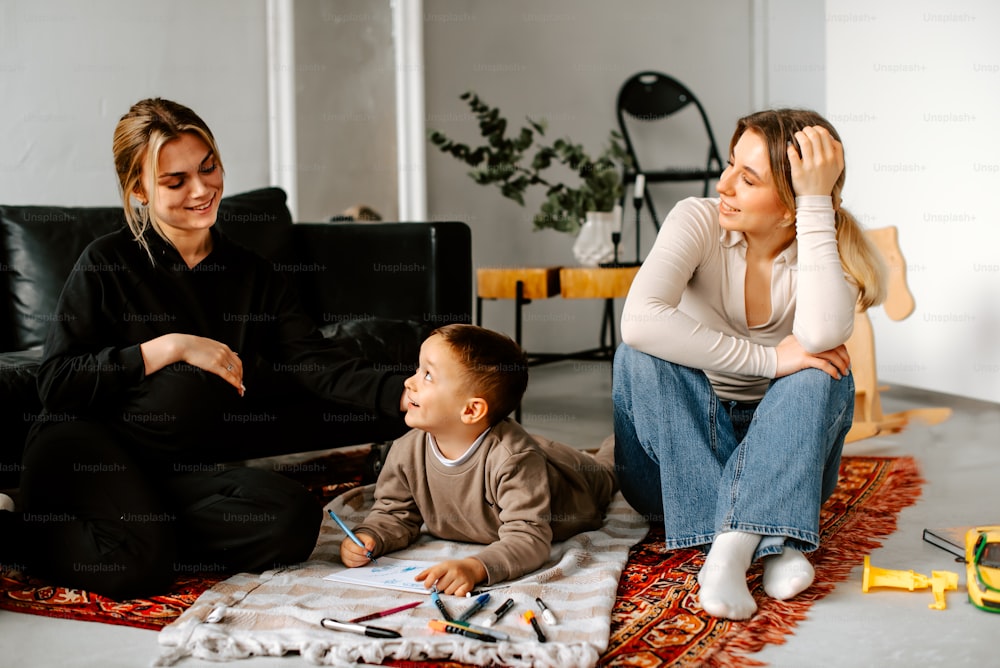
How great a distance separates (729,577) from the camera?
58.0 inches

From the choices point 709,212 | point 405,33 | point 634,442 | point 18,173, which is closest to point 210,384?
point 634,442

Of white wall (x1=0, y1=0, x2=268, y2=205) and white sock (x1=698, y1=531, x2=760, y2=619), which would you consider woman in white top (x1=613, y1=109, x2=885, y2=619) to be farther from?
white wall (x1=0, y1=0, x2=268, y2=205)

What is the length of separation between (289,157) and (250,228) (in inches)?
37.6

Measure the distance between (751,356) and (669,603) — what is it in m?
0.43

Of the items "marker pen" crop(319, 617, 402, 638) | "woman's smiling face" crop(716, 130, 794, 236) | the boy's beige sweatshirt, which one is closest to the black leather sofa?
the boy's beige sweatshirt

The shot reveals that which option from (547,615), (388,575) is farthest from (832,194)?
(388,575)

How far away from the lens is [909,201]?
344 centimetres

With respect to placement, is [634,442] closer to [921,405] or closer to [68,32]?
[921,405]

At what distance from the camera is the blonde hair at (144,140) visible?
1671 millimetres

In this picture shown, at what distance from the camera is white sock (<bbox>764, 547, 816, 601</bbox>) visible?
151 centimetres

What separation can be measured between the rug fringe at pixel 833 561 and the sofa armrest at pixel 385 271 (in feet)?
3.53

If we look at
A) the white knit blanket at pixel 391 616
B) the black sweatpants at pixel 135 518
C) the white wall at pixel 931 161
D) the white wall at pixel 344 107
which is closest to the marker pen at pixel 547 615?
the white knit blanket at pixel 391 616

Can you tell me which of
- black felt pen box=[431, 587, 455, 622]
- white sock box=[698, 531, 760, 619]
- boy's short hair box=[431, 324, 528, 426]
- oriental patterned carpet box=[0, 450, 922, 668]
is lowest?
oriental patterned carpet box=[0, 450, 922, 668]

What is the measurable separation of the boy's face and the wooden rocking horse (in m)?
1.53
